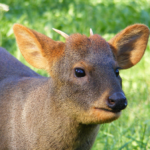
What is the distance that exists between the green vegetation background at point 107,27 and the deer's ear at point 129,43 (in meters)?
1.04

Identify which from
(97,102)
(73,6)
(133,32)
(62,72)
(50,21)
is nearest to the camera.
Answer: (97,102)

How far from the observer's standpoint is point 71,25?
9.52 meters

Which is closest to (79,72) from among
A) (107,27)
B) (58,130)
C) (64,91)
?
(64,91)

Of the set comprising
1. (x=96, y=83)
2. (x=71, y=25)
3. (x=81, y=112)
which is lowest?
(x=71, y=25)

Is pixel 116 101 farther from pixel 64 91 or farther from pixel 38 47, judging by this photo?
pixel 38 47

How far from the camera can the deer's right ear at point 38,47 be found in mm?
4746

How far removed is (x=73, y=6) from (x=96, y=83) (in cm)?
655

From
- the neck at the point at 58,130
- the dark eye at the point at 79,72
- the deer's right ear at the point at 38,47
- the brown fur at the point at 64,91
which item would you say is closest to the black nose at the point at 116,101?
the brown fur at the point at 64,91

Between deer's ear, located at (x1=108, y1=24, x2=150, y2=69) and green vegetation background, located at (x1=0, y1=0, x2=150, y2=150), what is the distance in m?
1.04

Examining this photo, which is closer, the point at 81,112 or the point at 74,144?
the point at 81,112

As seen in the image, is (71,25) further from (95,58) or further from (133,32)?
(95,58)

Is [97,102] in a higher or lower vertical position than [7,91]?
higher

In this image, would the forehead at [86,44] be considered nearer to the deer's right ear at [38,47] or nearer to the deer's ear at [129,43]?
the deer's right ear at [38,47]

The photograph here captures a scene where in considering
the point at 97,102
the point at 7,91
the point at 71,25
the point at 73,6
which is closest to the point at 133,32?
the point at 97,102
